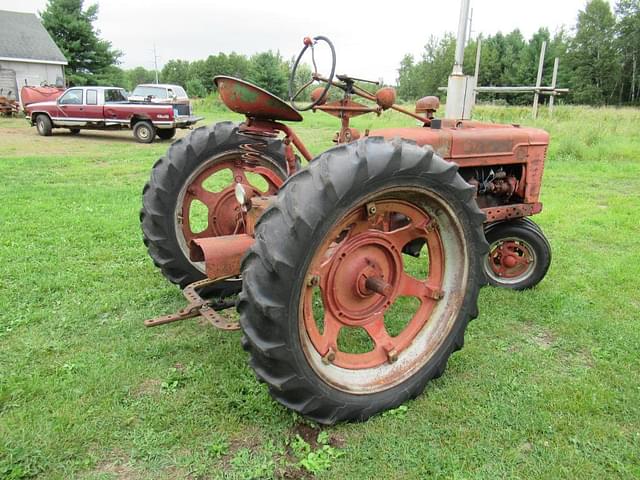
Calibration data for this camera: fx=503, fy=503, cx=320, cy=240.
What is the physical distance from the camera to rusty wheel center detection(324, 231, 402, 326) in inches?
96.4

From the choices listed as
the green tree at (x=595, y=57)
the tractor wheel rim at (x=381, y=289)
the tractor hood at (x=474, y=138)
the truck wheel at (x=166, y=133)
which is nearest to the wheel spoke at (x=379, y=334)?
the tractor wheel rim at (x=381, y=289)

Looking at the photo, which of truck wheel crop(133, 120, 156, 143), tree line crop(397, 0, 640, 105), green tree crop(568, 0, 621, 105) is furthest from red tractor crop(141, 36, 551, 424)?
green tree crop(568, 0, 621, 105)

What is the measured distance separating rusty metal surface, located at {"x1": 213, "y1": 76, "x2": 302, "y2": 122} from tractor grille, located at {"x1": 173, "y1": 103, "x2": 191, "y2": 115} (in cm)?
1399

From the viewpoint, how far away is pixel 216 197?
135 inches

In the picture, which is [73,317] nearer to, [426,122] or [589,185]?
[426,122]

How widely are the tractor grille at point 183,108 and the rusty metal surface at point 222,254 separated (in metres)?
14.1

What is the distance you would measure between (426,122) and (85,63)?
120 ft

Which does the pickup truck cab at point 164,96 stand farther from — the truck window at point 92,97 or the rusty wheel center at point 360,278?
the rusty wheel center at point 360,278

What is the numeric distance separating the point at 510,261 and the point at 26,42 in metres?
36.0

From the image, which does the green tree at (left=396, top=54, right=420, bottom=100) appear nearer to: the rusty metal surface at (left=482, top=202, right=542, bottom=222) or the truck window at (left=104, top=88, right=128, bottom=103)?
the truck window at (left=104, top=88, right=128, bottom=103)

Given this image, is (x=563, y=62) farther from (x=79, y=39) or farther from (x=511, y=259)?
(x=511, y=259)

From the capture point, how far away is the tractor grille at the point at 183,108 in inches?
624

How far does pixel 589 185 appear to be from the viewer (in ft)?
27.1

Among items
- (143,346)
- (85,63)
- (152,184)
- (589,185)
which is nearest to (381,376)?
(143,346)
